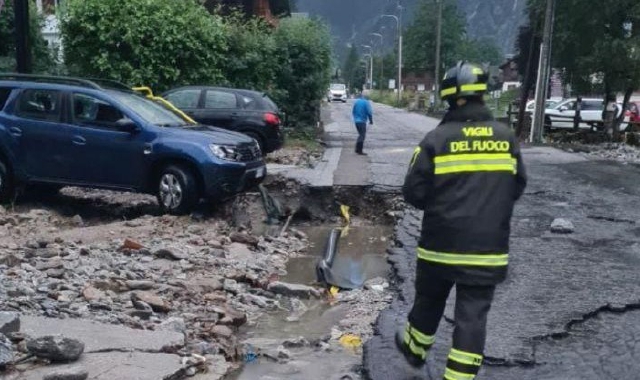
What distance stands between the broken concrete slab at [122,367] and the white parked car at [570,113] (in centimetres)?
2758

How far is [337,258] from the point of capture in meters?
9.51

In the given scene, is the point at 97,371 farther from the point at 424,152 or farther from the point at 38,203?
Result: the point at 38,203

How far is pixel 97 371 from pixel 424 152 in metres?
2.35

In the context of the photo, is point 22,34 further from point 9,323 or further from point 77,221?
point 9,323

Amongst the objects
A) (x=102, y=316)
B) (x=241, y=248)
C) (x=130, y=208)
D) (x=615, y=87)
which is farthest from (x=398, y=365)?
(x=615, y=87)

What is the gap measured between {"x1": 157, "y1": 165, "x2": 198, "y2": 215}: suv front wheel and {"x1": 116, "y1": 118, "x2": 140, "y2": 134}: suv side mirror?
66 centimetres

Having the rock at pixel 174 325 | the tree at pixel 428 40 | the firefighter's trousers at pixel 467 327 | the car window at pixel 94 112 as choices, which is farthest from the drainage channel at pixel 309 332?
the tree at pixel 428 40

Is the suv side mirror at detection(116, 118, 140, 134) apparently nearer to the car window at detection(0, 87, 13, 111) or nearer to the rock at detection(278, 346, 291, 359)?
the car window at detection(0, 87, 13, 111)

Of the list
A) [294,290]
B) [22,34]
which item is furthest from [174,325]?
[22,34]

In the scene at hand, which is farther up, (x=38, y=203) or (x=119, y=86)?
(x=119, y=86)

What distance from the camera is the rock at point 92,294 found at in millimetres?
6254

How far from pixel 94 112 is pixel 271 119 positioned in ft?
19.9

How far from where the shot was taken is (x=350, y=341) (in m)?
5.91

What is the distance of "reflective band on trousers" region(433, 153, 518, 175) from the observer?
4.18m
